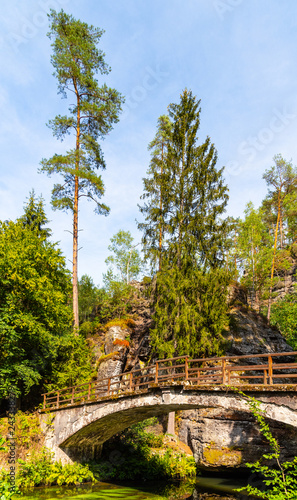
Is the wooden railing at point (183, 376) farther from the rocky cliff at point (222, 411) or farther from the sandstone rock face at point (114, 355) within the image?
the sandstone rock face at point (114, 355)

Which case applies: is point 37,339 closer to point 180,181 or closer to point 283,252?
point 180,181

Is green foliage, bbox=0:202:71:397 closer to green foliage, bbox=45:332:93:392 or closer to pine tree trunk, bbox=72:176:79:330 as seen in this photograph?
green foliage, bbox=45:332:93:392

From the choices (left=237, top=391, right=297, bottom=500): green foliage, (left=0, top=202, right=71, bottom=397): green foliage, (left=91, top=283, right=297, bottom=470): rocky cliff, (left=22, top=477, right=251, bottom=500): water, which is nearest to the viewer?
(left=237, top=391, right=297, bottom=500): green foliage

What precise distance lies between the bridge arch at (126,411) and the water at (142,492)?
1.92m

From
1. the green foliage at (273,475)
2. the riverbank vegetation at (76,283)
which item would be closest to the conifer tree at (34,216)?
the riverbank vegetation at (76,283)

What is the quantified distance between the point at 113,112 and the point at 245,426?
2056 centimetres

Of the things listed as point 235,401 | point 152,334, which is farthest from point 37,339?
point 235,401

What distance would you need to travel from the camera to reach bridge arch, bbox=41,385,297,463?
29.8 feet

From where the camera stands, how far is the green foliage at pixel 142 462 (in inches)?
638

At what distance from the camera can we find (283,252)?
2708 cm

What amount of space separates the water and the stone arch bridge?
202 cm

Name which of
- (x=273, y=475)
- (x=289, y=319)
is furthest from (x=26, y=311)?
(x=289, y=319)

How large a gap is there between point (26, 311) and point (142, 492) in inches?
379

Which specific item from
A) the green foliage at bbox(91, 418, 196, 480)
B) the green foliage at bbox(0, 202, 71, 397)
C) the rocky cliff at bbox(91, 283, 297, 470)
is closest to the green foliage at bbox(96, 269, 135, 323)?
the rocky cliff at bbox(91, 283, 297, 470)
